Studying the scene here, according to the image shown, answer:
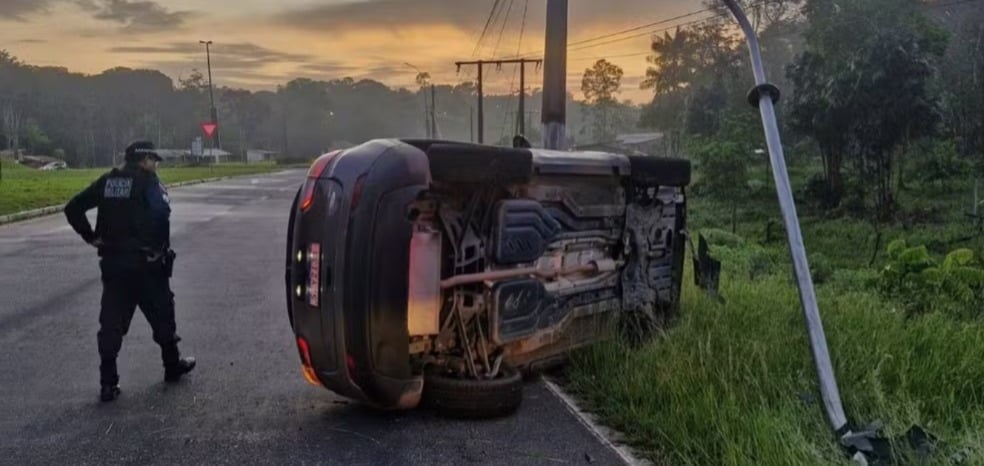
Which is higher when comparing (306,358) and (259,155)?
(306,358)

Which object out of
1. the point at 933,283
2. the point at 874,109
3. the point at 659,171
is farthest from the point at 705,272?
the point at 874,109

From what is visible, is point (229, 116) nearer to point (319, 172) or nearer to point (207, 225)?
point (207, 225)

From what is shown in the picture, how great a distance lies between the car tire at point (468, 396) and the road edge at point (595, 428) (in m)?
0.43

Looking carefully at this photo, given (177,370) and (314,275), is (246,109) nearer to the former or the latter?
(177,370)

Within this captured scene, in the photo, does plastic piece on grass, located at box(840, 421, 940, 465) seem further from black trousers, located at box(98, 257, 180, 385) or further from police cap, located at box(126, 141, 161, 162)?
police cap, located at box(126, 141, 161, 162)

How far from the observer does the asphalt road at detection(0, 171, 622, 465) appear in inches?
168

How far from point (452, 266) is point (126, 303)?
7.53ft

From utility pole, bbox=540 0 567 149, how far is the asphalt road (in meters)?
8.99

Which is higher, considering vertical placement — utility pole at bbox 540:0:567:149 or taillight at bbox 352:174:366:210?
utility pole at bbox 540:0:567:149

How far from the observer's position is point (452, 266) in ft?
15.8

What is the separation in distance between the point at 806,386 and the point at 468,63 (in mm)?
40257

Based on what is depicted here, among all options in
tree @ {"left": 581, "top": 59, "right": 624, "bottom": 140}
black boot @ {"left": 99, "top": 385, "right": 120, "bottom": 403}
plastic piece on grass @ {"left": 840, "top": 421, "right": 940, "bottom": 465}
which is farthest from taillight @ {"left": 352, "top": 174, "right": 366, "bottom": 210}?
tree @ {"left": 581, "top": 59, "right": 624, "bottom": 140}

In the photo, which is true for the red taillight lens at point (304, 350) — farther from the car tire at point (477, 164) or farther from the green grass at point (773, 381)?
the green grass at point (773, 381)

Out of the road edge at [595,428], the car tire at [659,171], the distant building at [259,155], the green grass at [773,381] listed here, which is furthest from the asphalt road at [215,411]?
the distant building at [259,155]
